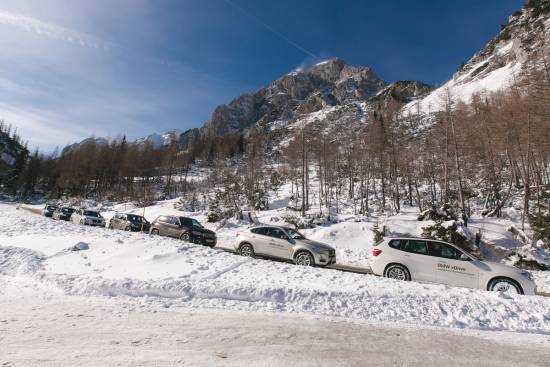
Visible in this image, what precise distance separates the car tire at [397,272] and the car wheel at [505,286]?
7.06 ft

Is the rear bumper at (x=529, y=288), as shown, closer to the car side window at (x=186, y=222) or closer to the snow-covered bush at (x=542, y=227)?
the snow-covered bush at (x=542, y=227)

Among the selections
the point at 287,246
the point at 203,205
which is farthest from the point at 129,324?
the point at 203,205

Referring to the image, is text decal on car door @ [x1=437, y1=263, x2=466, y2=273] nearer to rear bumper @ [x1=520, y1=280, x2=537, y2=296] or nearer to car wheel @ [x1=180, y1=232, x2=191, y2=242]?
rear bumper @ [x1=520, y1=280, x2=537, y2=296]

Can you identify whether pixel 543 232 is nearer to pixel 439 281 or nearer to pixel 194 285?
pixel 439 281

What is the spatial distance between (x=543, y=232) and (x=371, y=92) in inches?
5718

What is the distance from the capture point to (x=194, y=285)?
7078 millimetres

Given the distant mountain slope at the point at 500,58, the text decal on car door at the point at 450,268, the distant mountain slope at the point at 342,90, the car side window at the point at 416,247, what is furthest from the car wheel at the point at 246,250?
the distant mountain slope at the point at 342,90

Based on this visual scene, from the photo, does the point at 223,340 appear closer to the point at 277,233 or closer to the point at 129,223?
the point at 277,233

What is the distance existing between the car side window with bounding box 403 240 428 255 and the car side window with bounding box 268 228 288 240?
4.54m

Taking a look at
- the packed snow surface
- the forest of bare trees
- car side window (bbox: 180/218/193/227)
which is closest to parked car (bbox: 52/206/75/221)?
the forest of bare trees

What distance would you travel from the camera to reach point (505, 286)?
8.16 meters

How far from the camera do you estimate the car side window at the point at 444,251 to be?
28.7 feet

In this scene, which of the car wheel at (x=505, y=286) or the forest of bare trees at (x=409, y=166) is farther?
the forest of bare trees at (x=409, y=166)

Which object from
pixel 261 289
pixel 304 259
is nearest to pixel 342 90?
pixel 304 259
